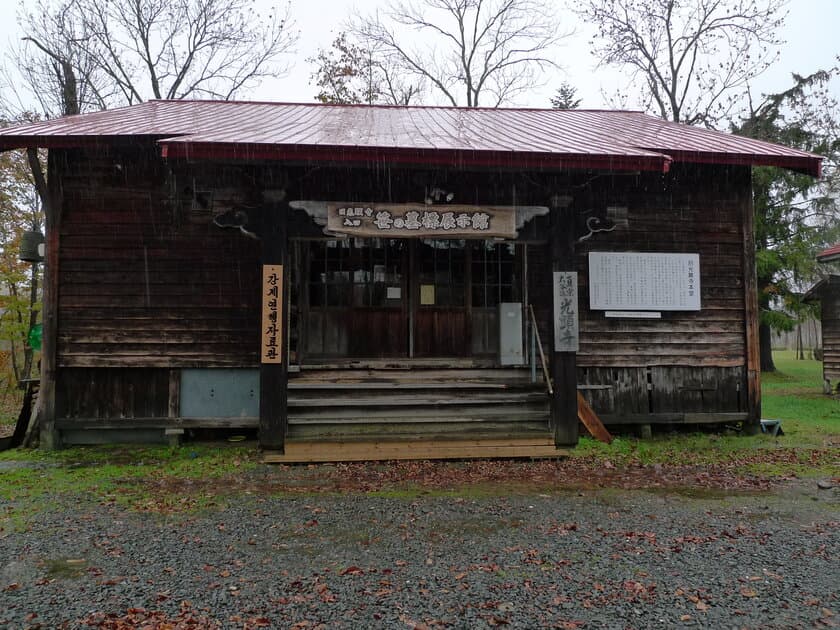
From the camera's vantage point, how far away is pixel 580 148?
21.6ft

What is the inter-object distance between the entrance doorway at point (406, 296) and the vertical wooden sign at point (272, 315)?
252 cm

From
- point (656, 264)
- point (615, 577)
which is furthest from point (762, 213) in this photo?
point (615, 577)

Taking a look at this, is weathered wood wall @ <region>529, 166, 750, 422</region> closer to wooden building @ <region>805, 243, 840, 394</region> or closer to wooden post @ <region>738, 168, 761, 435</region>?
wooden post @ <region>738, 168, 761, 435</region>

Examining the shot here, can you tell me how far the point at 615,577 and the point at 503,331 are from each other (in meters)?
5.34

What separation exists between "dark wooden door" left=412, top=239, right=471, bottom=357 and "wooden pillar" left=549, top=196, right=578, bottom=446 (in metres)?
2.56

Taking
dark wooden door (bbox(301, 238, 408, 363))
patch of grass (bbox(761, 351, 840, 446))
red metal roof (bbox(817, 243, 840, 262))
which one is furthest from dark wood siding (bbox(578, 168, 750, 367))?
red metal roof (bbox(817, 243, 840, 262))

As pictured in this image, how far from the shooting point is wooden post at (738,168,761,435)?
8.17 metres

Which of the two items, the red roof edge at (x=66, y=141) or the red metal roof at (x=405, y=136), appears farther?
the red roof edge at (x=66, y=141)

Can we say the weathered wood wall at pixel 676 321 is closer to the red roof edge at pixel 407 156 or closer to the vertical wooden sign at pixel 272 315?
the red roof edge at pixel 407 156

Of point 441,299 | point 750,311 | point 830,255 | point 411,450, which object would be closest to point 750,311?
point 750,311

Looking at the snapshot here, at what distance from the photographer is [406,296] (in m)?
→ 9.51

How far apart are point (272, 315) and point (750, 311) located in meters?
6.80

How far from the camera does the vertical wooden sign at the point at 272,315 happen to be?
676 centimetres

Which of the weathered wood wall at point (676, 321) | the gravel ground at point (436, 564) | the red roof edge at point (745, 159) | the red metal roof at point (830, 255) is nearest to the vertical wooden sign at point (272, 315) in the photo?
the gravel ground at point (436, 564)
